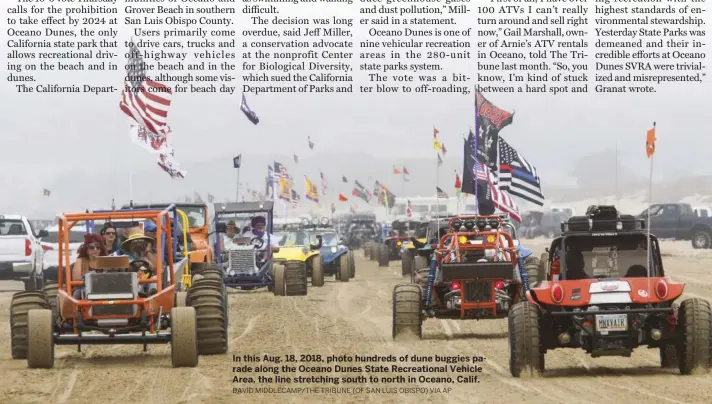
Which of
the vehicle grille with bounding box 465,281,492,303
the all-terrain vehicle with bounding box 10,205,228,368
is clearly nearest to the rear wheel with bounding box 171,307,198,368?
the all-terrain vehicle with bounding box 10,205,228,368

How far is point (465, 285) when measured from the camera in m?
17.0

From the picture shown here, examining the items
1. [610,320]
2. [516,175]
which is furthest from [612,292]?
[516,175]

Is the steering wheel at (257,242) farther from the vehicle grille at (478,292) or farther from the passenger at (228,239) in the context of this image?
the vehicle grille at (478,292)

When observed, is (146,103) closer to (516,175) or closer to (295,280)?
(295,280)

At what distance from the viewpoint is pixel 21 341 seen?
1475 cm

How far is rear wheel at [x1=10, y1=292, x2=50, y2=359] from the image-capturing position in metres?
14.6

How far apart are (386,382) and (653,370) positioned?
297cm

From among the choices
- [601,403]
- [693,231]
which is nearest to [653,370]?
[601,403]

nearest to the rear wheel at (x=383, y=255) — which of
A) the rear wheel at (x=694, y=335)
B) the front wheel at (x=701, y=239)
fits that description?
the front wheel at (x=701, y=239)

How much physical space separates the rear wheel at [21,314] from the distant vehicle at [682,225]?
127 ft

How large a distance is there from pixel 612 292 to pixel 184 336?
15.2 feet

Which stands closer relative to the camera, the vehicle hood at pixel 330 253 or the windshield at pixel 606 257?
the windshield at pixel 606 257

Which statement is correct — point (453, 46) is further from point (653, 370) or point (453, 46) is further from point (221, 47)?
point (653, 370)

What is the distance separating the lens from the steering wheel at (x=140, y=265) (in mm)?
14328
